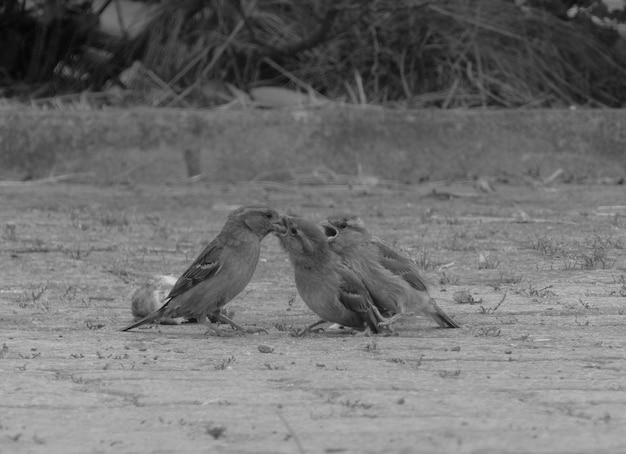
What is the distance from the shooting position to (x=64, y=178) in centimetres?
1145

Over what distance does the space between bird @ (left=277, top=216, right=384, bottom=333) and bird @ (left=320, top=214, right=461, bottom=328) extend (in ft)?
0.45

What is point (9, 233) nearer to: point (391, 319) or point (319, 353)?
point (391, 319)

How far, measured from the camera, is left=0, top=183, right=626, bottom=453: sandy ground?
3.39 metres

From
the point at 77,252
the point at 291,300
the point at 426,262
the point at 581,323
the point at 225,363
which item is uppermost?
the point at 225,363

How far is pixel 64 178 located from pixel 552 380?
804cm

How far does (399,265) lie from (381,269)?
0.28ft

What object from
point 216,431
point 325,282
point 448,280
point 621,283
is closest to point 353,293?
point 325,282

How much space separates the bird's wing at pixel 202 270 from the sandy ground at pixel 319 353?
0.22m

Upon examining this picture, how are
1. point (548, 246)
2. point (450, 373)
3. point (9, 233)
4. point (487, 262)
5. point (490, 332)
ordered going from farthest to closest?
point (9, 233) < point (548, 246) < point (487, 262) < point (490, 332) < point (450, 373)

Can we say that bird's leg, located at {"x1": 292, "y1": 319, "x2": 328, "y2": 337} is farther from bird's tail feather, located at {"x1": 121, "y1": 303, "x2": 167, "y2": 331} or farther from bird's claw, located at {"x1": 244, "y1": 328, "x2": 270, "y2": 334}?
bird's tail feather, located at {"x1": 121, "y1": 303, "x2": 167, "y2": 331}

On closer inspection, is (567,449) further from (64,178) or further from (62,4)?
(62,4)

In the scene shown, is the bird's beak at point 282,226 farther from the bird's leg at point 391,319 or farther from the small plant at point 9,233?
the small plant at point 9,233

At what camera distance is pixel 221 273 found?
218 inches

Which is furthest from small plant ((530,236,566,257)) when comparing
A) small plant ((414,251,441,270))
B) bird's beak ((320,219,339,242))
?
bird's beak ((320,219,339,242))
